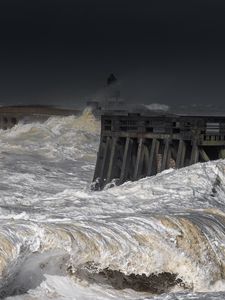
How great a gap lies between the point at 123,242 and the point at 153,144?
9.53m

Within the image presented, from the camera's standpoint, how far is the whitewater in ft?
36.4

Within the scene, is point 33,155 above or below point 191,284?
above

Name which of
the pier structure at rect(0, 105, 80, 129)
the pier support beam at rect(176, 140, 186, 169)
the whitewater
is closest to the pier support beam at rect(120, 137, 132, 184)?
the pier support beam at rect(176, 140, 186, 169)

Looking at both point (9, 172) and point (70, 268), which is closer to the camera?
point (70, 268)

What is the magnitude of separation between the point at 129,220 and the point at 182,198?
330cm

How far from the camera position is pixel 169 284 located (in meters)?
12.2

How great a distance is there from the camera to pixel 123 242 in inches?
486

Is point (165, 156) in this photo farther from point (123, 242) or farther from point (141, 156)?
point (123, 242)

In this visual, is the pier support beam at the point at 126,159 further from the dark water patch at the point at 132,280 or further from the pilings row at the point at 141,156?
the dark water patch at the point at 132,280

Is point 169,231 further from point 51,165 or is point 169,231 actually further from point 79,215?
point 51,165

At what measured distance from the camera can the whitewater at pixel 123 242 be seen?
36.4 feet

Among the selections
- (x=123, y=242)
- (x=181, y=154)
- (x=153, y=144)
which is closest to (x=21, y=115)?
(x=153, y=144)

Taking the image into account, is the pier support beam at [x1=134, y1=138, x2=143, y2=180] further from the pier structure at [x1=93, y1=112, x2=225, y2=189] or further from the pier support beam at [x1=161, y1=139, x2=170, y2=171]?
the pier support beam at [x1=161, y1=139, x2=170, y2=171]

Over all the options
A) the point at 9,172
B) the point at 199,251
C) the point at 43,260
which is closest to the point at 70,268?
the point at 43,260
